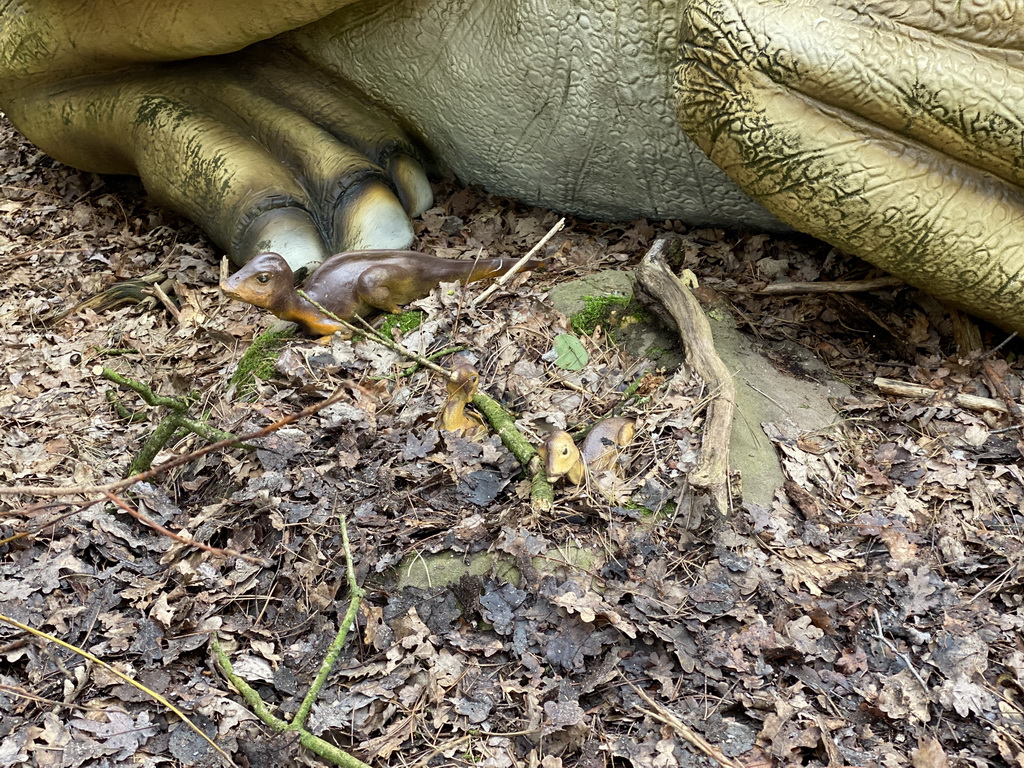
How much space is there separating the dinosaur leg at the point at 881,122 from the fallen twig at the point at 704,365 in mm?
446

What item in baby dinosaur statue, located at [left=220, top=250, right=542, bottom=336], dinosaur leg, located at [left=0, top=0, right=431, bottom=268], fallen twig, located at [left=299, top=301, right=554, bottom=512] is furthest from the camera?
dinosaur leg, located at [left=0, top=0, right=431, bottom=268]

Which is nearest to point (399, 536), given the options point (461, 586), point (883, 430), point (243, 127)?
point (461, 586)

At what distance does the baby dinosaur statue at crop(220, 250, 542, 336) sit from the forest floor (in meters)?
0.11

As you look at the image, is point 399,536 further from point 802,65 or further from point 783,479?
point 802,65

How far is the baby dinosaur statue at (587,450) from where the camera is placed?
239 centimetres

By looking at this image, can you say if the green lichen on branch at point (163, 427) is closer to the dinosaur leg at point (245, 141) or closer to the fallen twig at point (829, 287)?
the dinosaur leg at point (245, 141)

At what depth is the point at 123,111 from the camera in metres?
3.72

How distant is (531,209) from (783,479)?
1856 millimetres

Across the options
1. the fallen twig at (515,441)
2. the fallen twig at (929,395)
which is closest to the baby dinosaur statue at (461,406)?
the fallen twig at (515,441)

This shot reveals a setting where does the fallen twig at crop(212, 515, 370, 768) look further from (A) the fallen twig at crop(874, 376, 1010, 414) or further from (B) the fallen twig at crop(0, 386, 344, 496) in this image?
(A) the fallen twig at crop(874, 376, 1010, 414)

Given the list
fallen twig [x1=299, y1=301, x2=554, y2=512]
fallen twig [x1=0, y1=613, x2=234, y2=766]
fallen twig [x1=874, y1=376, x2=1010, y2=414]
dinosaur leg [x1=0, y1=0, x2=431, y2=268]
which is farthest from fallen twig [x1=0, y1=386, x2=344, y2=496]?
fallen twig [x1=874, y1=376, x2=1010, y2=414]

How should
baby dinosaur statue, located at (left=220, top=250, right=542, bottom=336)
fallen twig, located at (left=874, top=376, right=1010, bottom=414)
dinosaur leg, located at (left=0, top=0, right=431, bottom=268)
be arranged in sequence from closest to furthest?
fallen twig, located at (left=874, top=376, right=1010, bottom=414)
baby dinosaur statue, located at (left=220, top=250, right=542, bottom=336)
dinosaur leg, located at (left=0, top=0, right=431, bottom=268)

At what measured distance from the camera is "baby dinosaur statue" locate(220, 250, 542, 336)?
2.93 m

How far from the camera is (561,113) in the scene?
331cm
